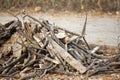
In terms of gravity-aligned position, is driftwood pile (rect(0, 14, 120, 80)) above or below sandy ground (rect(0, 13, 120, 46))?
above

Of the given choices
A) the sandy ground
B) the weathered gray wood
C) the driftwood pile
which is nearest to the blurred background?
the sandy ground

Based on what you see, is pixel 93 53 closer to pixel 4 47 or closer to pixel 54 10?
pixel 4 47

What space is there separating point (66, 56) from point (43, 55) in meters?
0.49

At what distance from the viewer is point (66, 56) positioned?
23.8ft

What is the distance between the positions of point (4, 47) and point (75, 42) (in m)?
1.54

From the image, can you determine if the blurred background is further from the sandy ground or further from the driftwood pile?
the driftwood pile

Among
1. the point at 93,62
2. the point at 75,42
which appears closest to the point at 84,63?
the point at 93,62

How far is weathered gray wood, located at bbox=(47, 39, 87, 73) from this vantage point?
712 cm

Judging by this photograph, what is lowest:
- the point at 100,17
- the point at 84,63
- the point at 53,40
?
the point at 100,17

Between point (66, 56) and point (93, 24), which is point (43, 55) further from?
point (93, 24)

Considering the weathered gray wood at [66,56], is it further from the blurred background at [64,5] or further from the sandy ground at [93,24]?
the blurred background at [64,5]

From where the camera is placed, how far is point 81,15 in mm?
13961

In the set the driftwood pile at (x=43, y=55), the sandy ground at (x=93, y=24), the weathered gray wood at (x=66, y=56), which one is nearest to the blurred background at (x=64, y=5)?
the sandy ground at (x=93, y=24)

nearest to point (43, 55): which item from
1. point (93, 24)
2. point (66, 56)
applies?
point (66, 56)
